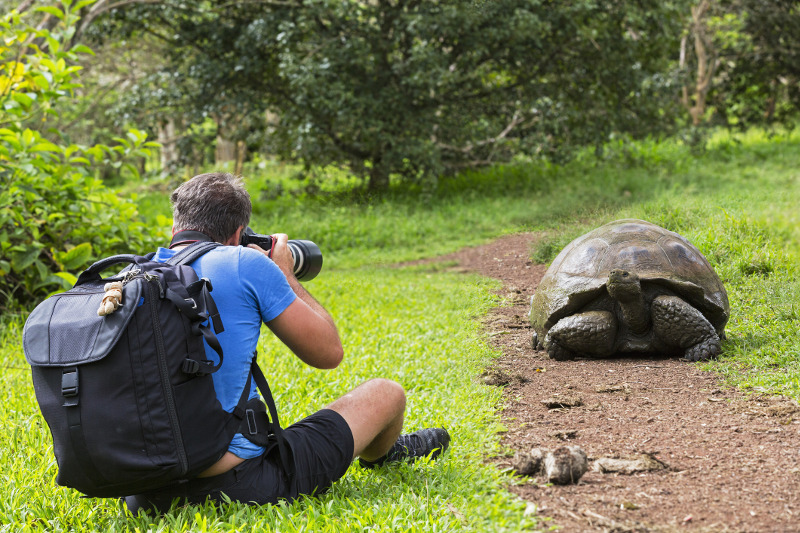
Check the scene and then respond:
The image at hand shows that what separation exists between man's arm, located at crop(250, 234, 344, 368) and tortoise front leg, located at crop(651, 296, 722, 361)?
185 centimetres

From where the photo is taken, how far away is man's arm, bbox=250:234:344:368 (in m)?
2.62

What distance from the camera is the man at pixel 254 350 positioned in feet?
8.37

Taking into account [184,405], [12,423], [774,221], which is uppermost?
[774,221]

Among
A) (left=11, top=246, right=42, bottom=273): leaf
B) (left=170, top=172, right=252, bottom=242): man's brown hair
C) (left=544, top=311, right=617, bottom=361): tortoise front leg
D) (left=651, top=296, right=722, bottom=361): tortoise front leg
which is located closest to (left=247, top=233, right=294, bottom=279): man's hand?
→ (left=170, top=172, right=252, bottom=242): man's brown hair

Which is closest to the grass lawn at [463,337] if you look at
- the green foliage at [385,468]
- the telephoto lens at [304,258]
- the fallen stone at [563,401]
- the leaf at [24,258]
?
the green foliage at [385,468]

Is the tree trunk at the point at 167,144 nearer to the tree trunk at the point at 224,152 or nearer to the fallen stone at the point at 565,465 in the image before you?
the tree trunk at the point at 224,152

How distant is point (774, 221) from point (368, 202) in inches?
195

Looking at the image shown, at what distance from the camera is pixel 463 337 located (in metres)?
4.30

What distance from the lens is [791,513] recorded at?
2.14m

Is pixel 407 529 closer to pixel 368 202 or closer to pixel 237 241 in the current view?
pixel 237 241

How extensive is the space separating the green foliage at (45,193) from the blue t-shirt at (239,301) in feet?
12.0

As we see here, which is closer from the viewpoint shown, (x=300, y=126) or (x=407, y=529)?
(x=407, y=529)

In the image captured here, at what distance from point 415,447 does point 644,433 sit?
90 cm

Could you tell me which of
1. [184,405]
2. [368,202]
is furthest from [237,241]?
[368,202]
